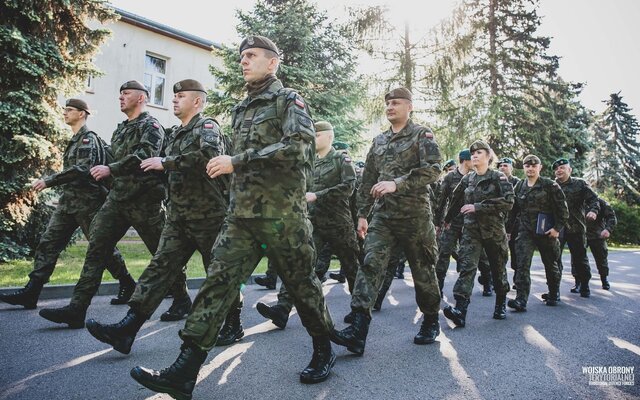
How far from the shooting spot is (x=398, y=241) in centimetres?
411

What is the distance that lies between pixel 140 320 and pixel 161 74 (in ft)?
53.7

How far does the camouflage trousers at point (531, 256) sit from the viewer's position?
5949 mm

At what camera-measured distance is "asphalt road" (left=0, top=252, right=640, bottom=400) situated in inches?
113

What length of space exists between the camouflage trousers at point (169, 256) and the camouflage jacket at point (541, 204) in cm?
485

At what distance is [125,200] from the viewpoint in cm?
433

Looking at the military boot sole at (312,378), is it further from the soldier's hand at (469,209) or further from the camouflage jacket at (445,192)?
the camouflage jacket at (445,192)

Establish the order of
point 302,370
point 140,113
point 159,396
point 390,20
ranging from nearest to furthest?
point 159,396 → point 302,370 → point 140,113 → point 390,20

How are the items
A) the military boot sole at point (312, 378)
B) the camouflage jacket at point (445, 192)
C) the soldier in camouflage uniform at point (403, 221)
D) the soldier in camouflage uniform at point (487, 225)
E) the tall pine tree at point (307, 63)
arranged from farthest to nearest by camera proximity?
1. the tall pine tree at point (307, 63)
2. the camouflage jacket at point (445, 192)
3. the soldier in camouflage uniform at point (487, 225)
4. the soldier in camouflage uniform at point (403, 221)
5. the military boot sole at point (312, 378)

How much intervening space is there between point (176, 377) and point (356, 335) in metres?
1.65

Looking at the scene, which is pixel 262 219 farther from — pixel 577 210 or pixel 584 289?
pixel 577 210

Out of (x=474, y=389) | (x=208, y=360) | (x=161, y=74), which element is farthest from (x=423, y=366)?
(x=161, y=74)

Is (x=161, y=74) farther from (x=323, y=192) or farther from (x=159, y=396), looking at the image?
(x=159, y=396)

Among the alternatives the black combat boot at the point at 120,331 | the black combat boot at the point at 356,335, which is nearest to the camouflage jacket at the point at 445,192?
the black combat boot at the point at 356,335

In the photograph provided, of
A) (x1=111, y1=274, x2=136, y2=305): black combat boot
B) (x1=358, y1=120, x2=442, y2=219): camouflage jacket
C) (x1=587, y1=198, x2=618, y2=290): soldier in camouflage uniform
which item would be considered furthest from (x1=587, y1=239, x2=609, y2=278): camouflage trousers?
(x1=111, y1=274, x2=136, y2=305): black combat boot
